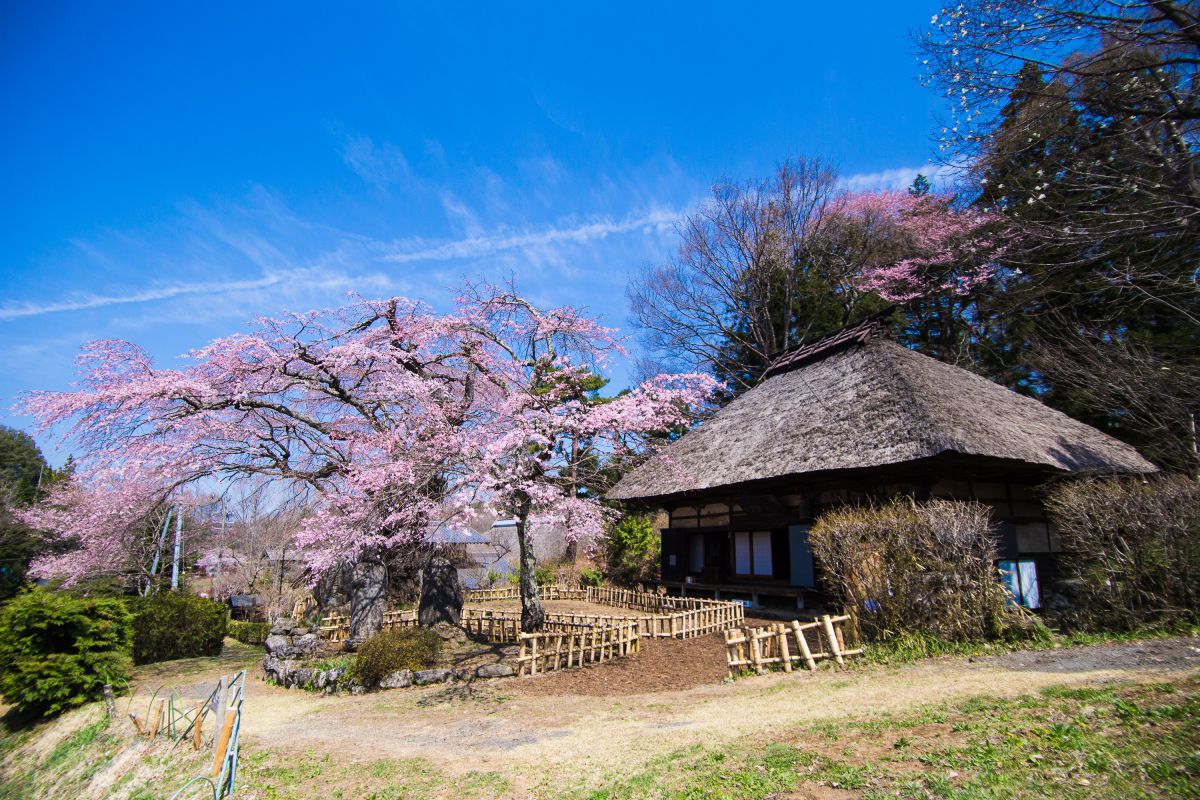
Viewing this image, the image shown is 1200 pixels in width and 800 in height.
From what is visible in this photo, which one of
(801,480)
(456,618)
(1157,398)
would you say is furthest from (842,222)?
(456,618)

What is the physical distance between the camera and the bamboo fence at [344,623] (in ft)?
52.9

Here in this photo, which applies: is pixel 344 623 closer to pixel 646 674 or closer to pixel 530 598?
pixel 530 598

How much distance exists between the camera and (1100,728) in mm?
4664

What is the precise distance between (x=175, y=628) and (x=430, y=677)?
10666 millimetres

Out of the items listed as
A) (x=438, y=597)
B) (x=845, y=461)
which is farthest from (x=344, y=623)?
(x=845, y=461)

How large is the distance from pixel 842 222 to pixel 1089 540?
22117mm

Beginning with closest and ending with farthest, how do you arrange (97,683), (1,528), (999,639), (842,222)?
(999,639) → (97,683) → (1,528) → (842,222)

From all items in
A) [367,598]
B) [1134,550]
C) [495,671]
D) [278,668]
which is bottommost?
[278,668]

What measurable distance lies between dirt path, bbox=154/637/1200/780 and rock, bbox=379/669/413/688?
88 centimetres

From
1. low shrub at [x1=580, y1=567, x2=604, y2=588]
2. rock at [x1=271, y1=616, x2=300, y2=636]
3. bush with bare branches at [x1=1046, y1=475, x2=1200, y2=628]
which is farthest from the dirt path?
low shrub at [x1=580, y1=567, x2=604, y2=588]

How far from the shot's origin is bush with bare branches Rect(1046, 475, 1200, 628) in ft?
27.0

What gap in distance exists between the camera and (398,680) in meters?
11.0

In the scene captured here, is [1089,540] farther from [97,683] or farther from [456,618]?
[97,683]

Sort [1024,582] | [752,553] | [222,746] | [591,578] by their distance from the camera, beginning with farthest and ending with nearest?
[591,578] → [752,553] → [1024,582] → [222,746]
